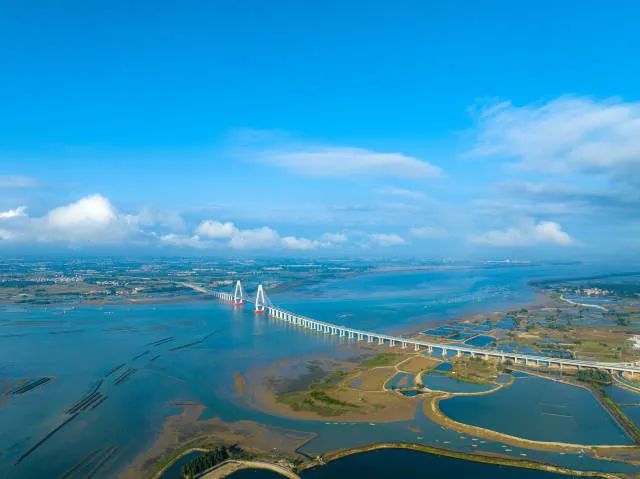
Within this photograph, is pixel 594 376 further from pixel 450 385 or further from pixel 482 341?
pixel 482 341

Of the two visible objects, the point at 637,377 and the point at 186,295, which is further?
the point at 186,295

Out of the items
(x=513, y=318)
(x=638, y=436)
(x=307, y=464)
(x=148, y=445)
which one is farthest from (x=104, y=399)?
(x=513, y=318)

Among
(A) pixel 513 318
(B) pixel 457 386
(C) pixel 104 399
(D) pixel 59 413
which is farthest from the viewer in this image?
(A) pixel 513 318

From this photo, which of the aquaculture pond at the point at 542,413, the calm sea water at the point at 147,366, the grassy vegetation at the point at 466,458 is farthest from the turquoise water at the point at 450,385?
the grassy vegetation at the point at 466,458

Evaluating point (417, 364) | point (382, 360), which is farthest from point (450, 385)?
point (382, 360)

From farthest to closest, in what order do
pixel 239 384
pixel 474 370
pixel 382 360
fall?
pixel 382 360 < pixel 474 370 < pixel 239 384

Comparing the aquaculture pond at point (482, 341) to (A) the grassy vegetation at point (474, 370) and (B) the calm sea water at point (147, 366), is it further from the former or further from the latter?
(B) the calm sea water at point (147, 366)

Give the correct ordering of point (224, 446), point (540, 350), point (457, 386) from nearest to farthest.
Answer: point (224, 446) → point (457, 386) → point (540, 350)

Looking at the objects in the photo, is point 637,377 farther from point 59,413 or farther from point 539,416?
point 59,413
